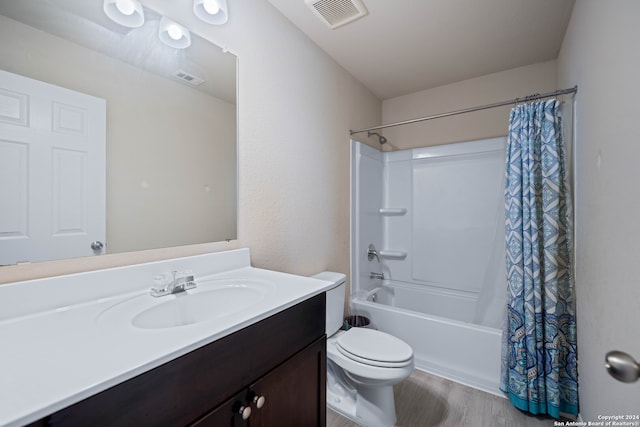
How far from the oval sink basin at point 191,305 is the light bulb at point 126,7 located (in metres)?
1.04

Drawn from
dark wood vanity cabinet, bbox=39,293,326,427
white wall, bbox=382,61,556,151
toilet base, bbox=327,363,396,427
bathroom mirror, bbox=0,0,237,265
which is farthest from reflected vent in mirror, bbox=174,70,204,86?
white wall, bbox=382,61,556,151

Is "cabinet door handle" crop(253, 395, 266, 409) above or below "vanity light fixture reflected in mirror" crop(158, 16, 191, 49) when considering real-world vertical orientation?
below

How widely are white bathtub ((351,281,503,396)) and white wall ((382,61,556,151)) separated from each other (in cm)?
160

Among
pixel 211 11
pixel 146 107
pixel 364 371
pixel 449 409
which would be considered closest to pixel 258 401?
pixel 364 371

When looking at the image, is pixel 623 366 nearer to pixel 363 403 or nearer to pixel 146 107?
pixel 363 403

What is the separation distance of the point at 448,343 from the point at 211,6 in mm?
2380

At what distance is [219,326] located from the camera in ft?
2.30

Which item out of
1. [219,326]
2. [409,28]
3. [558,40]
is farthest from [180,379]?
[558,40]

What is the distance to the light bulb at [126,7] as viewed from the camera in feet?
3.42

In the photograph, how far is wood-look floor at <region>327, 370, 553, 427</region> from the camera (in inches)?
60.5

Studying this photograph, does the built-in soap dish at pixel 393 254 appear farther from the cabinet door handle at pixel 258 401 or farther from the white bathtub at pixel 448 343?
the cabinet door handle at pixel 258 401

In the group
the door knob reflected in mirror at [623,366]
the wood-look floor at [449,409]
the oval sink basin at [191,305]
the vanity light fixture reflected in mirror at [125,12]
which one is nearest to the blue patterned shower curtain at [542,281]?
the wood-look floor at [449,409]

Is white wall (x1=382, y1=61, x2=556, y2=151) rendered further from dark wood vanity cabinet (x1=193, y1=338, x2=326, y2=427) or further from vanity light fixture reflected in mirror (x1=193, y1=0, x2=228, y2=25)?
dark wood vanity cabinet (x1=193, y1=338, x2=326, y2=427)

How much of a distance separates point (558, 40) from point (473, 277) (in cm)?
185
